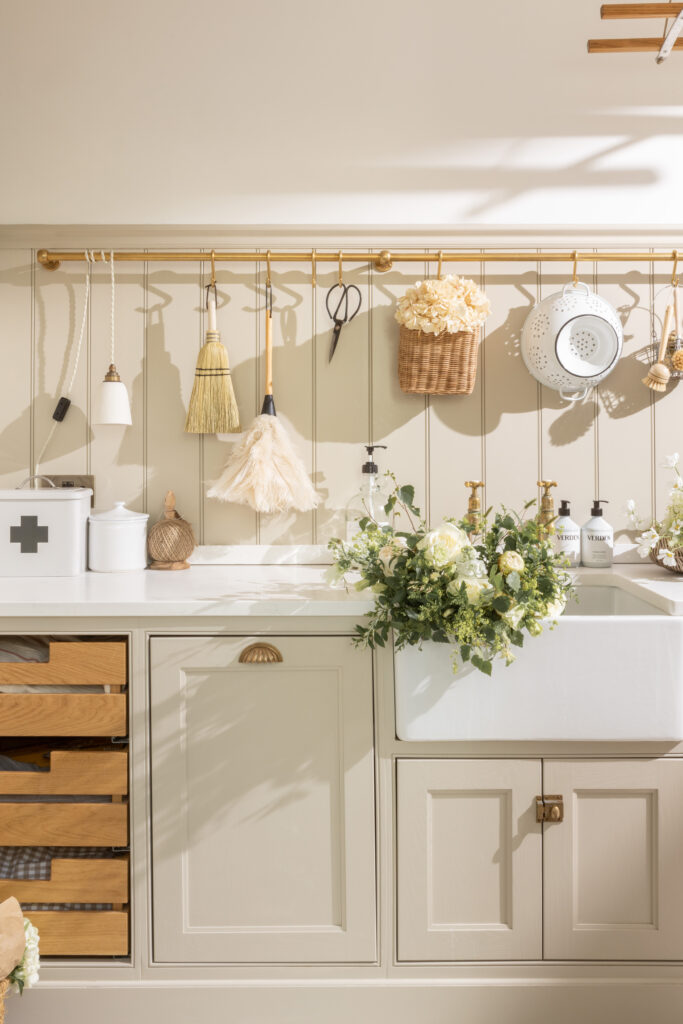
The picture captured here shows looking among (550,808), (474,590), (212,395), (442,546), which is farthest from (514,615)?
(212,395)

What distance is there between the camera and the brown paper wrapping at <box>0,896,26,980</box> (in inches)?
52.6

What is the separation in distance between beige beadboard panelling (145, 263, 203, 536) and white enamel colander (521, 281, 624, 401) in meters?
0.93

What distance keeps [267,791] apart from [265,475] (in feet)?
2.53

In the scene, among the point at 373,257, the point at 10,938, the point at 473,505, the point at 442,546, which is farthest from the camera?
the point at 373,257

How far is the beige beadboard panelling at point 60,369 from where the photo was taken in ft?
6.85

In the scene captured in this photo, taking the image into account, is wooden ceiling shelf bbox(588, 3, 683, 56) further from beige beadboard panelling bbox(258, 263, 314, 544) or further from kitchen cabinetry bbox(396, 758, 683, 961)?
kitchen cabinetry bbox(396, 758, 683, 961)

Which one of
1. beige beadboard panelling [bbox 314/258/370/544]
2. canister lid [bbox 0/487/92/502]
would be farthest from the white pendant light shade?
beige beadboard panelling [bbox 314/258/370/544]

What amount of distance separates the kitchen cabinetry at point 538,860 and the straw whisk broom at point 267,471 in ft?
2.41

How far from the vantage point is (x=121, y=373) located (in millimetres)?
2094

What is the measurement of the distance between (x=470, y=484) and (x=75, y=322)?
118cm

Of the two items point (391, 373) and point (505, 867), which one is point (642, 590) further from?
point (391, 373)

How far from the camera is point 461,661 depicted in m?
1.51

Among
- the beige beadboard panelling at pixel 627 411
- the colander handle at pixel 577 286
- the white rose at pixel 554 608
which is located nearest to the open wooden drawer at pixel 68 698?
the white rose at pixel 554 608

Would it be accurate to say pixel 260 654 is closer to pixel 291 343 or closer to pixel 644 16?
pixel 291 343
